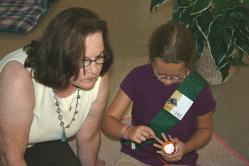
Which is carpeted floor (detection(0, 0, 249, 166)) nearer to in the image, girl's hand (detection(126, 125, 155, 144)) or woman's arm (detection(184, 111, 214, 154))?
woman's arm (detection(184, 111, 214, 154))

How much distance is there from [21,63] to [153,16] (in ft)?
8.78

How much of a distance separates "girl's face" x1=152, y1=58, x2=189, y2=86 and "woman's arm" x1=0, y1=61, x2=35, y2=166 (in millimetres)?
509

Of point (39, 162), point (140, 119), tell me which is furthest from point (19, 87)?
point (140, 119)

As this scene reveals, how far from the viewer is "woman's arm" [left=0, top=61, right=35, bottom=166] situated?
1459mm

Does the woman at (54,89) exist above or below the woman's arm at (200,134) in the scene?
above

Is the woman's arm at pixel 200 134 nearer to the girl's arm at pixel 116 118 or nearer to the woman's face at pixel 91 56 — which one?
the girl's arm at pixel 116 118

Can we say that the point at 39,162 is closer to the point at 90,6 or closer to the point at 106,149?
the point at 106,149

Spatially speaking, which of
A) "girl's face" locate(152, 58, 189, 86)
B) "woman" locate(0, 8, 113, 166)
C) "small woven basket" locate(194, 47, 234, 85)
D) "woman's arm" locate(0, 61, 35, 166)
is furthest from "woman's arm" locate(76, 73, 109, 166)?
"small woven basket" locate(194, 47, 234, 85)

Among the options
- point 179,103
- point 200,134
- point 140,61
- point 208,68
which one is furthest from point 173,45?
point 140,61

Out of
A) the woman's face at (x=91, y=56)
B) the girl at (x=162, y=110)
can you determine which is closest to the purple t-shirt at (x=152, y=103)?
the girl at (x=162, y=110)

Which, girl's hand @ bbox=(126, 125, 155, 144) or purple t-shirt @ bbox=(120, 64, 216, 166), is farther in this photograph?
purple t-shirt @ bbox=(120, 64, 216, 166)

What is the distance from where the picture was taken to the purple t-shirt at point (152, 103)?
176 centimetres

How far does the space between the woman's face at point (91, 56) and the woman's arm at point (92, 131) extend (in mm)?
267

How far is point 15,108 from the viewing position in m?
1.48
